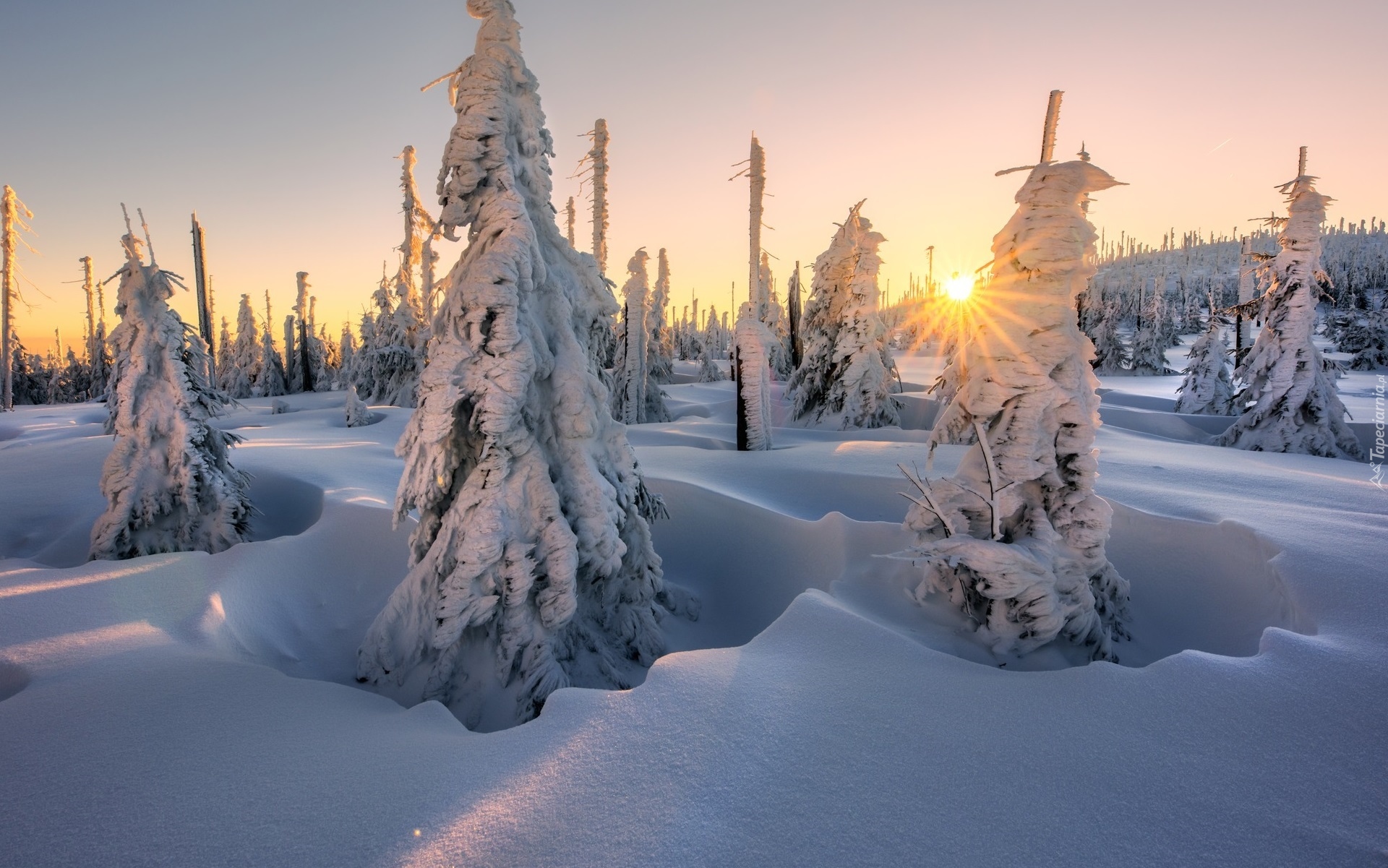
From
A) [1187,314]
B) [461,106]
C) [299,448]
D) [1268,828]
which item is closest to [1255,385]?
[1268,828]

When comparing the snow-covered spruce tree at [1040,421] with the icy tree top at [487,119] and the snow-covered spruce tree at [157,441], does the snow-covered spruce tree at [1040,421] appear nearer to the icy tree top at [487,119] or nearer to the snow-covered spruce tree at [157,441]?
the icy tree top at [487,119]

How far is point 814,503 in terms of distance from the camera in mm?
8062

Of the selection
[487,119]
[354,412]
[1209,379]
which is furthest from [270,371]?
[1209,379]

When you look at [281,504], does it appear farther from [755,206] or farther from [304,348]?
[304,348]

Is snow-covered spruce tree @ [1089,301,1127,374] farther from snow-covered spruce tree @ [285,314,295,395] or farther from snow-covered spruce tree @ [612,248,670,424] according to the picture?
snow-covered spruce tree @ [285,314,295,395]

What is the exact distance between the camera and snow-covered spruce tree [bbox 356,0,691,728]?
15.2 ft

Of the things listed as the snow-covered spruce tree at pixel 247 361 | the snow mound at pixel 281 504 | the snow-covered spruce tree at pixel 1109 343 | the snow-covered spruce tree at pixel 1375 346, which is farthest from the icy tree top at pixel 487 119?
the snow-covered spruce tree at pixel 1375 346

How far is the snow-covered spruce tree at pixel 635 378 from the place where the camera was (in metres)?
19.8

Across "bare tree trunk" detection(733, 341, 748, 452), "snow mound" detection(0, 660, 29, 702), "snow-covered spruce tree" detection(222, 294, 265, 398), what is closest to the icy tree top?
"snow mound" detection(0, 660, 29, 702)

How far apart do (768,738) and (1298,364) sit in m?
16.0

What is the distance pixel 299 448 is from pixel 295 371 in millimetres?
29094

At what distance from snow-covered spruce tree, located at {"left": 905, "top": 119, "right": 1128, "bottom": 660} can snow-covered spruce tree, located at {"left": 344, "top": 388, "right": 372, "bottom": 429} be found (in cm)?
1649

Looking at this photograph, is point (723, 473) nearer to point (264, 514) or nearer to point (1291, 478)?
point (264, 514)

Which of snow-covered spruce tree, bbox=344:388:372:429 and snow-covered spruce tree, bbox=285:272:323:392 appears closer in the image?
snow-covered spruce tree, bbox=344:388:372:429
